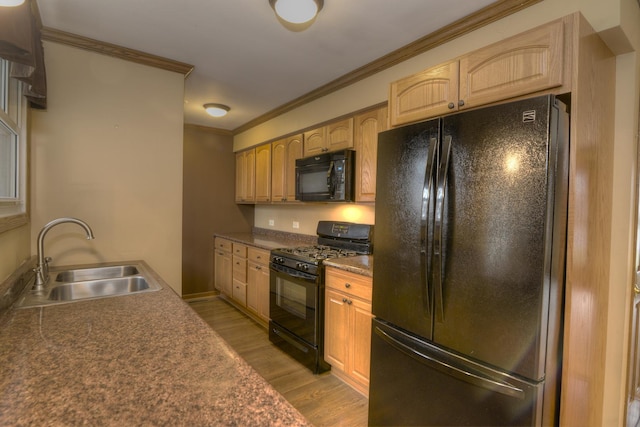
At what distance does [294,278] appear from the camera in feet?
8.93

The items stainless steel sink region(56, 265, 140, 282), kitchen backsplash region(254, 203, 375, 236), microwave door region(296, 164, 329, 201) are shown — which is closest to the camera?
stainless steel sink region(56, 265, 140, 282)

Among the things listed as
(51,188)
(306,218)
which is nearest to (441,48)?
(306,218)

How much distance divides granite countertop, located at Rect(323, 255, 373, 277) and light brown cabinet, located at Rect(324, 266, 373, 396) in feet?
0.13

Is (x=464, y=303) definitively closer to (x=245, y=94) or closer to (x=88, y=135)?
(x=88, y=135)

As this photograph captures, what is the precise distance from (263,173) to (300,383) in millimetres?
2620

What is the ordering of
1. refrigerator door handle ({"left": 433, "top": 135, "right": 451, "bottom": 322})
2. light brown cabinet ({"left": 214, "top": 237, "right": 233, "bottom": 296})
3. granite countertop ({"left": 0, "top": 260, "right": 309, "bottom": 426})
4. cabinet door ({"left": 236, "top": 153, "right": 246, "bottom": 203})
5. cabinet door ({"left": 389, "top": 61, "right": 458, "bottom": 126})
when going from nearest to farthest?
1. granite countertop ({"left": 0, "top": 260, "right": 309, "bottom": 426})
2. refrigerator door handle ({"left": 433, "top": 135, "right": 451, "bottom": 322})
3. cabinet door ({"left": 389, "top": 61, "right": 458, "bottom": 126})
4. light brown cabinet ({"left": 214, "top": 237, "right": 233, "bottom": 296})
5. cabinet door ({"left": 236, "top": 153, "right": 246, "bottom": 203})

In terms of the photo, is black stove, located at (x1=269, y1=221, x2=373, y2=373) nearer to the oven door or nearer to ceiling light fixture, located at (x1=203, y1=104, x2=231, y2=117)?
the oven door

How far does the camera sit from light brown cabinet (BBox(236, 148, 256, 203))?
14.6 feet

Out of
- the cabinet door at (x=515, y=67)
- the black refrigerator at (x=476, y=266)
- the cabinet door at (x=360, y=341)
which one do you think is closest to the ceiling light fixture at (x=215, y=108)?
the black refrigerator at (x=476, y=266)

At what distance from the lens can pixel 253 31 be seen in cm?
215

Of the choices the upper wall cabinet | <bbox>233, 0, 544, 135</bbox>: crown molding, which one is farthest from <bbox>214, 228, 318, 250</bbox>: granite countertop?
the upper wall cabinet

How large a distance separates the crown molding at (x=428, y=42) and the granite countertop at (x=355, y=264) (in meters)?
1.55

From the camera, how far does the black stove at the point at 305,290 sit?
253cm

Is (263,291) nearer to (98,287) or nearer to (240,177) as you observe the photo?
(98,287)
